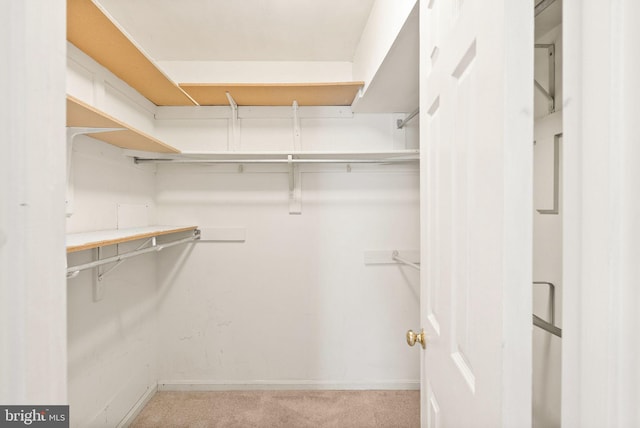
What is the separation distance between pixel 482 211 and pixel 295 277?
182cm

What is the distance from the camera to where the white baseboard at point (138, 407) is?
1.79m

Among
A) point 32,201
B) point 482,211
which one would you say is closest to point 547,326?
point 482,211

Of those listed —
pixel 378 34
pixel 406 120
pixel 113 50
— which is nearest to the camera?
pixel 113 50

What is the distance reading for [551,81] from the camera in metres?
0.94

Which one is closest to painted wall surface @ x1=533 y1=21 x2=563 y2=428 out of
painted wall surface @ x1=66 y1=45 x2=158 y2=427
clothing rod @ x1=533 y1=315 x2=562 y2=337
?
clothing rod @ x1=533 y1=315 x2=562 y2=337

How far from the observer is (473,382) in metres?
0.56

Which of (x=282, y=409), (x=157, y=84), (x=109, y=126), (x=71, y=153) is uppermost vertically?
(x=157, y=84)

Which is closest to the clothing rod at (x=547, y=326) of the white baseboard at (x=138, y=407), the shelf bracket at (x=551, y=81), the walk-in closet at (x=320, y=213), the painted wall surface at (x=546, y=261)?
the walk-in closet at (x=320, y=213)
